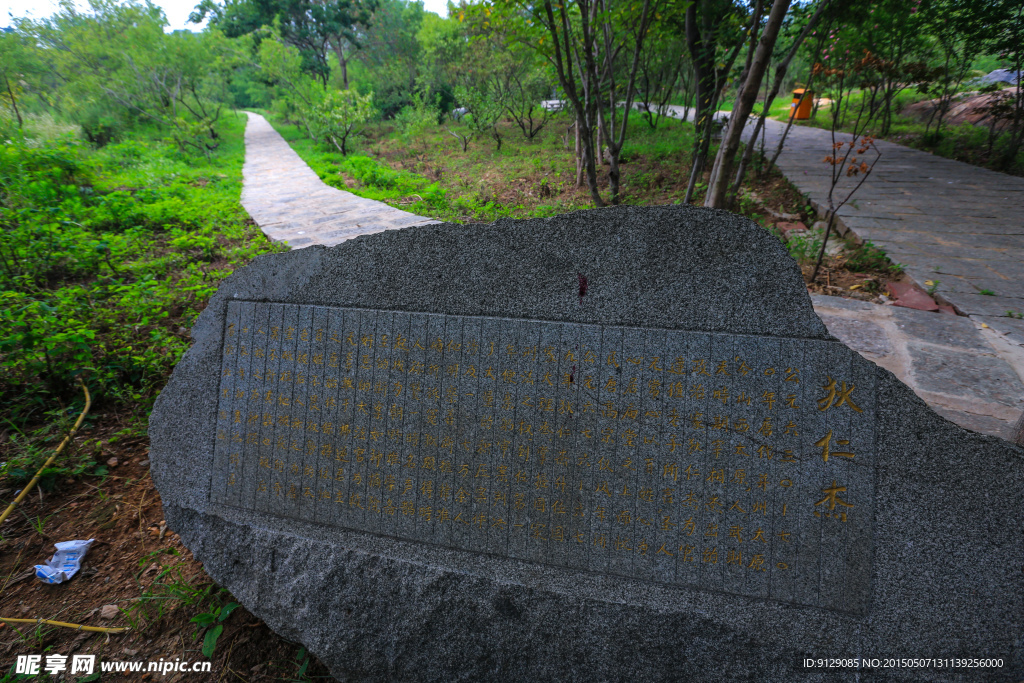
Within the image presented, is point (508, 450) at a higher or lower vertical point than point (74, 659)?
higher

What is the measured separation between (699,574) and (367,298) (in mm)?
1443

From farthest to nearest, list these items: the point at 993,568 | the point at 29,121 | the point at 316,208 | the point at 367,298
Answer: the point at 29,121
the point at 316,208
the point at 367,298
the point at 993,568

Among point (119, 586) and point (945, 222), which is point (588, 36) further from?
point (119, 586)

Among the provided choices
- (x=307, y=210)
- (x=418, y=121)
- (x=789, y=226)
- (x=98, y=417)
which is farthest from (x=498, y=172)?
(x=98, y=417)

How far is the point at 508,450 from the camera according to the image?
170 cm

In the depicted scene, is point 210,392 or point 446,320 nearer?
point 446,320

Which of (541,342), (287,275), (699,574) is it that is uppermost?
(287,275)

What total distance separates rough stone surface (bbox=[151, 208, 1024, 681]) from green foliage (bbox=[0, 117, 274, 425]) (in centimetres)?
148

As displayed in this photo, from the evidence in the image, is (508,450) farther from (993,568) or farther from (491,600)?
(993,568)

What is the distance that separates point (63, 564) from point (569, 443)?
7.45 feet

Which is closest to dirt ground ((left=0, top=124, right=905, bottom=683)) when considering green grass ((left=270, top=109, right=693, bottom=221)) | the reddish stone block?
green grass ((left=270, top=109, right=693, bottom=221))

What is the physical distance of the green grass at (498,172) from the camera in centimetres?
641

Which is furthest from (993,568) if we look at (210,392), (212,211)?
(212,211)

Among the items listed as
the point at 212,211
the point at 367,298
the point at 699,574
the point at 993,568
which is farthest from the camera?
the point at 212,211
